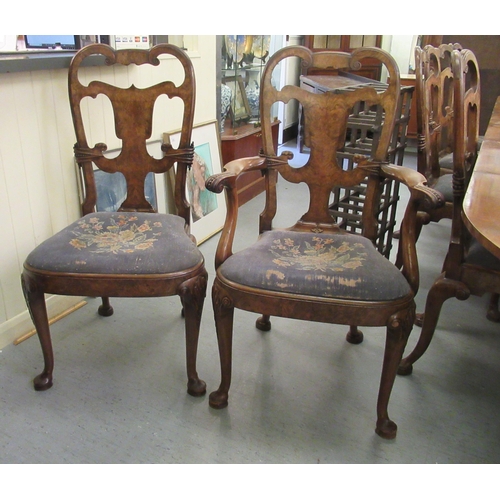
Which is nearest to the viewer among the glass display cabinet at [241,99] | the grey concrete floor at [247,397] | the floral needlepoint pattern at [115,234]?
the grey concrete floor at [247,397]

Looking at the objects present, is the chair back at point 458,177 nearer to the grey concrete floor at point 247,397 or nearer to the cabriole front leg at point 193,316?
the grey concrete floor at point 247,397

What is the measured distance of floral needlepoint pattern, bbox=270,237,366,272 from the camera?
1.38 metres

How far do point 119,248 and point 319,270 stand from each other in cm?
63

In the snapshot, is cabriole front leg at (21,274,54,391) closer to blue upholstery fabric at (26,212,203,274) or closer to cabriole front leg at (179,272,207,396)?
blue upholstery fabric at (26,212,203,274)

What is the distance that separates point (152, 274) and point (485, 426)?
116 cm

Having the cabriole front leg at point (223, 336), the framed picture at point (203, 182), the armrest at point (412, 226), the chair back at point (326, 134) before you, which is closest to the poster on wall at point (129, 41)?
the framed picture at point (203, 182)

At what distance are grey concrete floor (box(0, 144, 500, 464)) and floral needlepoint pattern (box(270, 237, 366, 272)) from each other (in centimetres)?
51

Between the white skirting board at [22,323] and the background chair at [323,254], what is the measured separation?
2.85ft

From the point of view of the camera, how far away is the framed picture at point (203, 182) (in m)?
2.69

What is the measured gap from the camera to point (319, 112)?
5.36 ft

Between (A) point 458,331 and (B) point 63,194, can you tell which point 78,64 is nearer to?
(B) point 63,194

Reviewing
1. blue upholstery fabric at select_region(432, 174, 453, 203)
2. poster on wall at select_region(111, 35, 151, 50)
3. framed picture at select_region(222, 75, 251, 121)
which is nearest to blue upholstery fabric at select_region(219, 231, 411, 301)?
blue upholstery fabric at select_region(432, 174, 453, 203)

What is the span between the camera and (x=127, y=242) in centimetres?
153

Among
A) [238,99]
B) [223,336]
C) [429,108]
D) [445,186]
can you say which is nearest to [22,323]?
[223,336]
